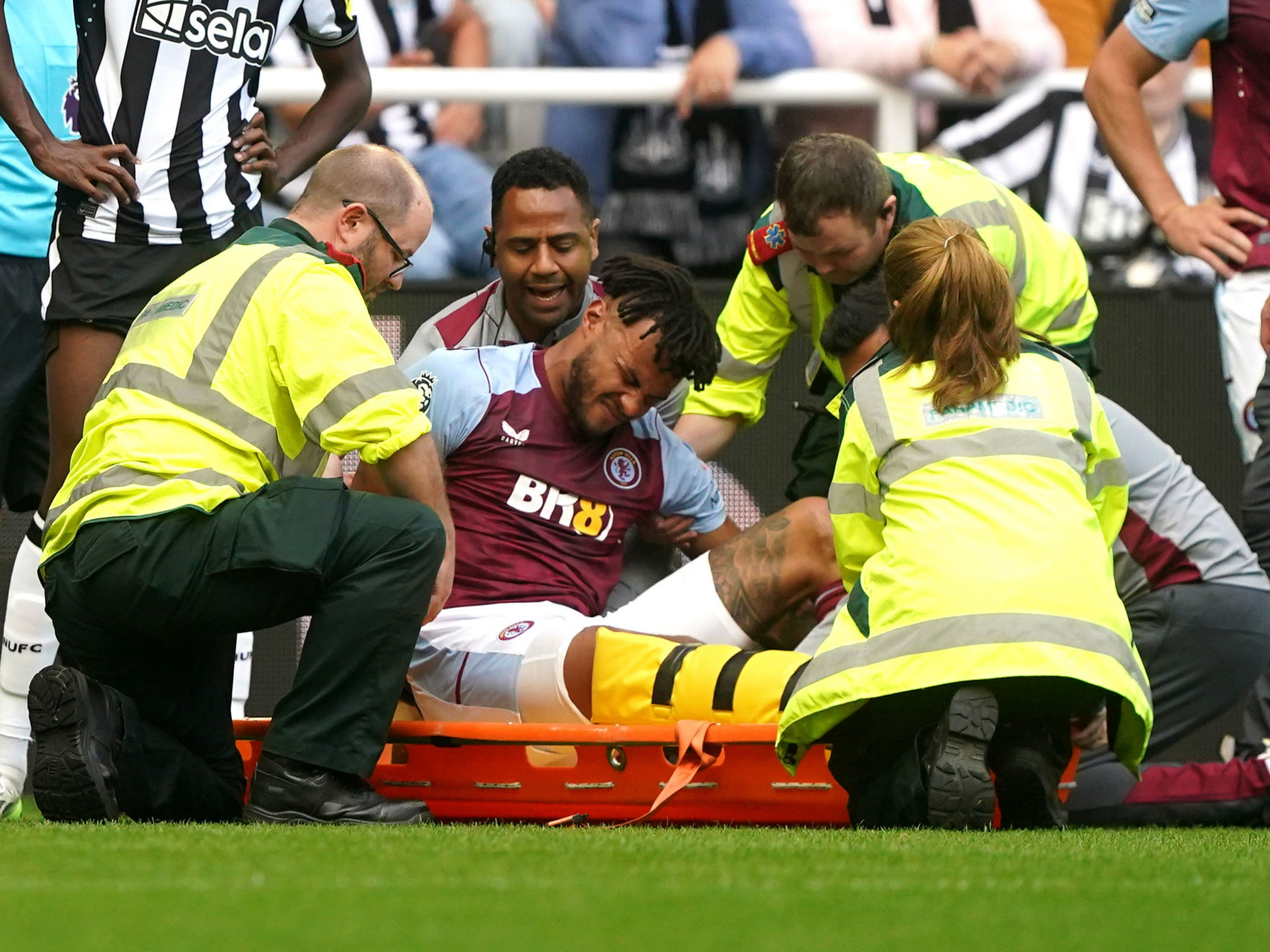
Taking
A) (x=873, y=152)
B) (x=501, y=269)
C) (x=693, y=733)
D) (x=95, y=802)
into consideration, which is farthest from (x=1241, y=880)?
(x=501, y=269)

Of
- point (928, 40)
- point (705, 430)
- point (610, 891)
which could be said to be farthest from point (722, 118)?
point (610, 891)

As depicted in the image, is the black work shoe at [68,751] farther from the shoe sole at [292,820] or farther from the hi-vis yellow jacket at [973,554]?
the hi-vis yellow jacket at [973,554]

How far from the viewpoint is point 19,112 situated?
4000 mm

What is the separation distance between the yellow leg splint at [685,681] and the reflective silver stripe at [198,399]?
2.85 feet

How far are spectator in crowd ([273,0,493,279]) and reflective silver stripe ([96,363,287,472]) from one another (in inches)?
97.5

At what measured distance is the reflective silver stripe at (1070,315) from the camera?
4.87m

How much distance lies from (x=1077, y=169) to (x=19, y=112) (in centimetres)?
377

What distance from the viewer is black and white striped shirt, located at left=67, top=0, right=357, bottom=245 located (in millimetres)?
4035

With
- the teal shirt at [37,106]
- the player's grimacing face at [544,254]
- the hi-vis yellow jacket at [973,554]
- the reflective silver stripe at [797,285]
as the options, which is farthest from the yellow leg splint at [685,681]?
the teal shirt at [37,106]

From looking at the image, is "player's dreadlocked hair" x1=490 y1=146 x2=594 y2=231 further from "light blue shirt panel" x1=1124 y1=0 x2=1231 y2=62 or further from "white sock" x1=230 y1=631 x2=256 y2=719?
"light blue shirt panel" x1=1124 y1=0 x2=1231 y2=62

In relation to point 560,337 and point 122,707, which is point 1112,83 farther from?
point 122,707

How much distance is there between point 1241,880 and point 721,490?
9.37 ft

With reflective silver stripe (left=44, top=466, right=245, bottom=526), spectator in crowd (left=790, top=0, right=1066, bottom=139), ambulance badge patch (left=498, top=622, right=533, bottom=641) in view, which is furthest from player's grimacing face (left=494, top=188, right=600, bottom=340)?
spectator in crowd (left=790, top=0, right=1066, bottom=139)

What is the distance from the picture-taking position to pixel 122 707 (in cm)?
360
